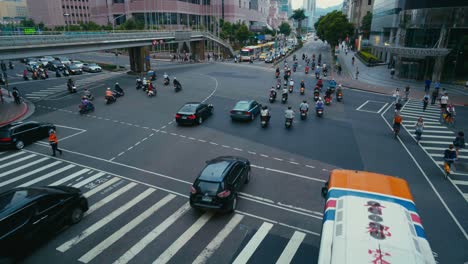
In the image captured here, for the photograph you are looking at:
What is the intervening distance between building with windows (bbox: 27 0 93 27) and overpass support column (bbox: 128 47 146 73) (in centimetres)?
11535

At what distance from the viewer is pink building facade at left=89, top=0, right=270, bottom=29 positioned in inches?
3378

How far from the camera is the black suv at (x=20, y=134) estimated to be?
60.3 feet

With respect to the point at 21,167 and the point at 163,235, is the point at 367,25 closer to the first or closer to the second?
the point at 21,167

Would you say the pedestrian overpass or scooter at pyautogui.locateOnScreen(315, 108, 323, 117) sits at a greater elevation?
the pedestrian overpass

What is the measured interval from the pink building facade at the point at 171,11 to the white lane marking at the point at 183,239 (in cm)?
7039

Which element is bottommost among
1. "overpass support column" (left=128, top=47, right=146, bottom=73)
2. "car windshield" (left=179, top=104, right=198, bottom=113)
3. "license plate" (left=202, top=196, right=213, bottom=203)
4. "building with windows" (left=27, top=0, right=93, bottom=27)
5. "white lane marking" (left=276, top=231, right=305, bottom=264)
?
"white lane marking" (left=276, top=231, right=305, bottom=264)

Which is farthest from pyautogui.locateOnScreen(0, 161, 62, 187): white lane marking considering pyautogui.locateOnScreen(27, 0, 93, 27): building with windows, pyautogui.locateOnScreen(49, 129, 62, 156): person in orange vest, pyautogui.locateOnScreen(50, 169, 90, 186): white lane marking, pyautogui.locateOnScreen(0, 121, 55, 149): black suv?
pyautogui.locateOnScreen(27, 0, 93, 27): building with windows

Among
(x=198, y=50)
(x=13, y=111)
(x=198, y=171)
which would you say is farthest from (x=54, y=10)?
(x=198, y=171)

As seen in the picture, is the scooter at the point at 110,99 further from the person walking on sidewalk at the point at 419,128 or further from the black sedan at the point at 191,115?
the person walking on sidewalk at the point at 419,128

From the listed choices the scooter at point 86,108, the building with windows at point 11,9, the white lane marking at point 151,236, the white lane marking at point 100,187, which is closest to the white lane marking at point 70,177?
the white lane marking at point 100,187

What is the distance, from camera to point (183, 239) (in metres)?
10.3

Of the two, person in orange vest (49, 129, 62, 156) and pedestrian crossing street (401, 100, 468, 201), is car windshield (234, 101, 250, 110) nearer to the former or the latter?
pedestrian crossing street (401, 100, 468, 201)

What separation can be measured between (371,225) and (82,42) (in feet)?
116

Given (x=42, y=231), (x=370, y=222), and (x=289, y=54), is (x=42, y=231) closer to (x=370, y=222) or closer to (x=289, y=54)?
(x=370, y=222)
